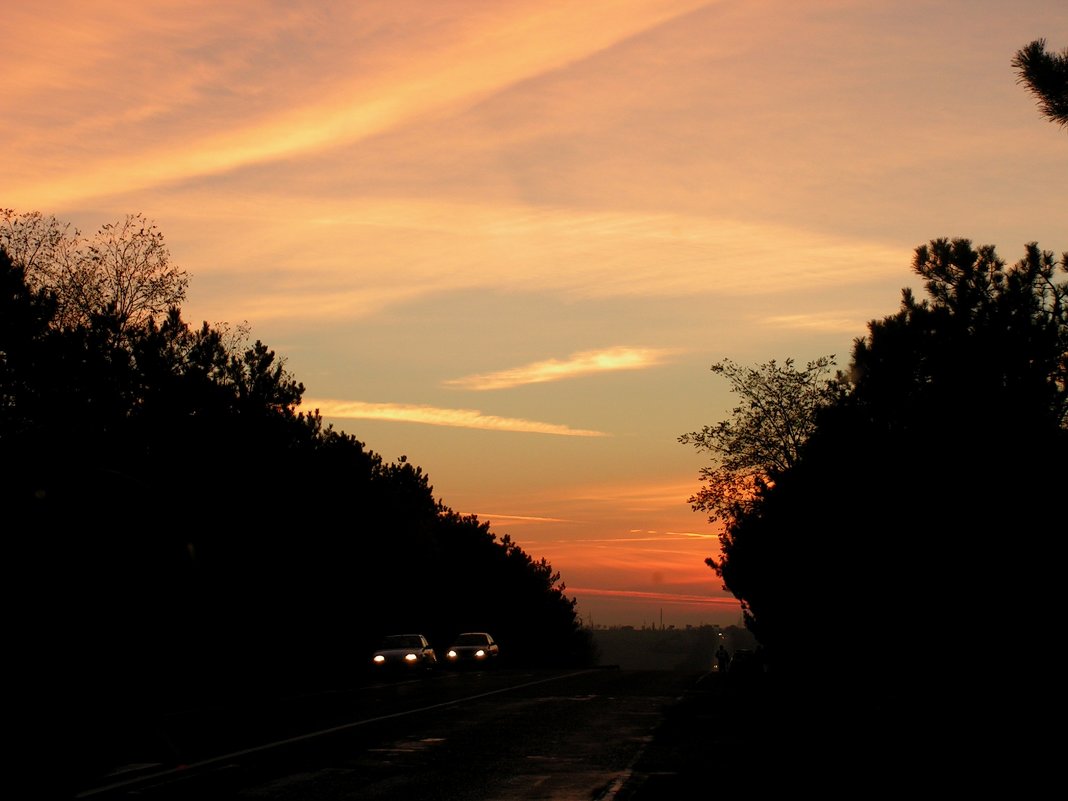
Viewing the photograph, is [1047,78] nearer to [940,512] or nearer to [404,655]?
[940,512]

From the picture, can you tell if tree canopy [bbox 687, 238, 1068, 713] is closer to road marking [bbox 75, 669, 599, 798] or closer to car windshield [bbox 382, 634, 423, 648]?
road marking [bbox 75, 669, 599, 798]

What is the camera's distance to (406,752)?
1631 cm

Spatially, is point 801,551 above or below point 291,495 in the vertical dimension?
below

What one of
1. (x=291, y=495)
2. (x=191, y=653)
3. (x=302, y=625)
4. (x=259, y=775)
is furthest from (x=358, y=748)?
(x=302, y=625)

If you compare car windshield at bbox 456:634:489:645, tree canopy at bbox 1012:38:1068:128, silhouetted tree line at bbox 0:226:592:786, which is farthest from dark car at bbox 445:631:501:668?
tree canopy at bbox 1012:38:1068:128

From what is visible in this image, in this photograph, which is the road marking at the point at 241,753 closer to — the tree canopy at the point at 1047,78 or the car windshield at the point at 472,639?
the tree canopy at the point at 1047,78

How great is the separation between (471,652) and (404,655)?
11159 mm

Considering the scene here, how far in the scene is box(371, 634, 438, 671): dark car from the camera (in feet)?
141

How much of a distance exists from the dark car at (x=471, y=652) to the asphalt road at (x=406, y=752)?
25818 millimetres

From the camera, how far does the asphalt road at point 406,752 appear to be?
42.0 feet

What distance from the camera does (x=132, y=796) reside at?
12102mm

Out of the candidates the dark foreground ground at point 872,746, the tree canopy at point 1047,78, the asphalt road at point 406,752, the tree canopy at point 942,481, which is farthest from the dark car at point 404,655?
the tree canopy at point 1047,78

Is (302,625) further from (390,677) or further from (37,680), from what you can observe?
(37,680)

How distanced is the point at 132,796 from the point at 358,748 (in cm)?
488
